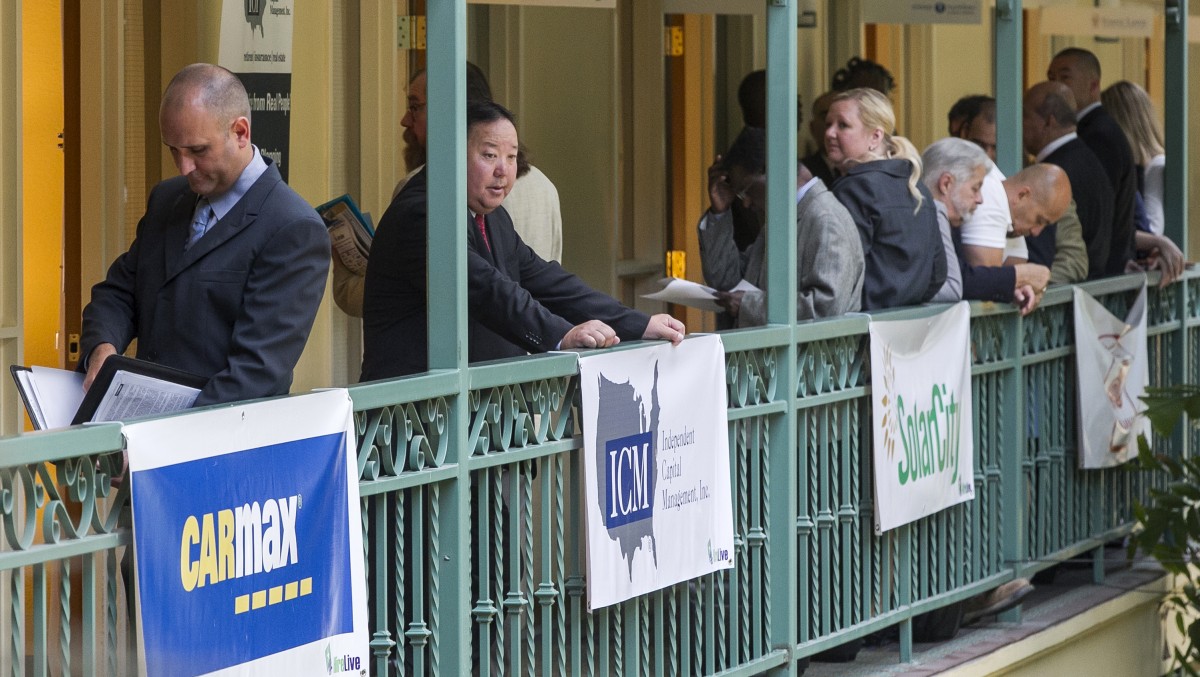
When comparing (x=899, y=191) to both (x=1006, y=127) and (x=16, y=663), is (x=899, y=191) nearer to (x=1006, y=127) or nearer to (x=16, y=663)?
(x=1006, y=127)

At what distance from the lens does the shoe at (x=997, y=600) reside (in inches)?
292

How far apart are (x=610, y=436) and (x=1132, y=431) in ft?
13.4

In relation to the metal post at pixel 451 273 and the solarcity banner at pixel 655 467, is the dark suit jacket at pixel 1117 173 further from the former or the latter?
the metal post at pixel 451 273

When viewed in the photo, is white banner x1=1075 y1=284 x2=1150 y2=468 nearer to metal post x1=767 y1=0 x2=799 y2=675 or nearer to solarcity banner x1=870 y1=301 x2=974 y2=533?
solarcity banner x1=870 y1=301 x2=974 y2=533

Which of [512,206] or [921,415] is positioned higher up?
[512,206]

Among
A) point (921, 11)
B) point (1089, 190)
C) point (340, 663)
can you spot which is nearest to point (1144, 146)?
point (1089, 190)

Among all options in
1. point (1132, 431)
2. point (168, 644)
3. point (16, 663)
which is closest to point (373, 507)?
point (168, 644)

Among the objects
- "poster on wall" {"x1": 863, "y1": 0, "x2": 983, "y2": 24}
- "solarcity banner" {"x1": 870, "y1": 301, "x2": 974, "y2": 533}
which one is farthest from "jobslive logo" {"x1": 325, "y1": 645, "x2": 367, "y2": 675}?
"poster on wall" {"x1": 863, "y1": 0, "x2": 983, "y2": 24}

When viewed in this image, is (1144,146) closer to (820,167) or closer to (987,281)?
(820,167)

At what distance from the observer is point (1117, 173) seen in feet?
27.9

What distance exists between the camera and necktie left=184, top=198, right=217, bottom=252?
4391 millimetres

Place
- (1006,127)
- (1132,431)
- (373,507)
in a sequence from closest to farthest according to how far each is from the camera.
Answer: (373,507) → (1006,127) → (1132,431)

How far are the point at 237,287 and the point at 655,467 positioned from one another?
1509mm

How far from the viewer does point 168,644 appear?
143 inches
